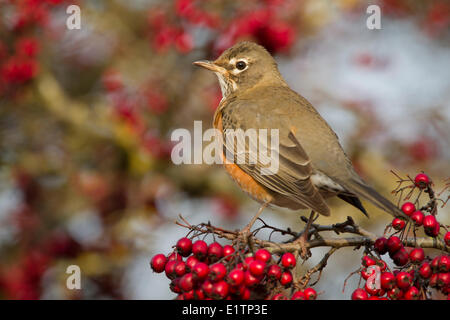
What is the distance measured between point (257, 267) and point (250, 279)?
0.06 meters

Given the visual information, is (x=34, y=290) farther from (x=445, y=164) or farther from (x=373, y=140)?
(x=445, y=164)

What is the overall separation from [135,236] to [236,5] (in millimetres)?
2435

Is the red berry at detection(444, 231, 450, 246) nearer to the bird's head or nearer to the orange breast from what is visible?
the orange breast

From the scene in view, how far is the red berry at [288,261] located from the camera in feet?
7.18

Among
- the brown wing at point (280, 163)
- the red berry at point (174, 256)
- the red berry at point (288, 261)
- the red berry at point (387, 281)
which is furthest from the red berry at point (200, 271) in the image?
the brown wing at point (280, 163)

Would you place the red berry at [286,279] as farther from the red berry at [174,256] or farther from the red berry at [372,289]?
the red berry at [174,256]

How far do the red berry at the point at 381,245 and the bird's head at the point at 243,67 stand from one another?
205 cm

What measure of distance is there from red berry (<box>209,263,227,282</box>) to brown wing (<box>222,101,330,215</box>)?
0.97 m

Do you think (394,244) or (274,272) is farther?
(394,244)

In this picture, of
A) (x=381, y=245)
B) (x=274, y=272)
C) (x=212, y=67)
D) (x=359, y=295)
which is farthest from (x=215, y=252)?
(x=212, y=67)

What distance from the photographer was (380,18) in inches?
241

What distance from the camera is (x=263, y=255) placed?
2141 mm

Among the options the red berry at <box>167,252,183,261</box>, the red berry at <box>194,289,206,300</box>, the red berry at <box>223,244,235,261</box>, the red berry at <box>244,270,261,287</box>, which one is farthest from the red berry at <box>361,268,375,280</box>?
the red berry at <box>167,252,183,261</box>

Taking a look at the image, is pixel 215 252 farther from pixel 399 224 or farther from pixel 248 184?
pixel 248 184
